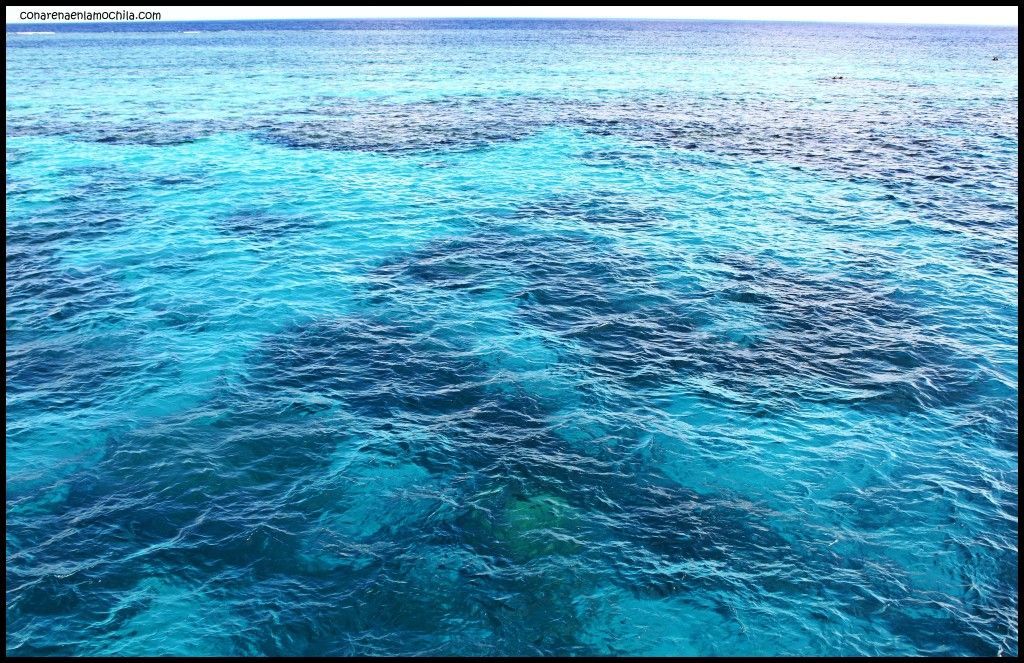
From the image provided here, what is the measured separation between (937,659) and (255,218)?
2023 inches

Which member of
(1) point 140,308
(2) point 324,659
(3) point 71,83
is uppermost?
(3) point 71,83

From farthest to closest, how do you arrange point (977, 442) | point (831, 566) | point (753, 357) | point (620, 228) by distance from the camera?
point (620, 228) < point (753, 357) < point (977, 442) < point (831, 566)

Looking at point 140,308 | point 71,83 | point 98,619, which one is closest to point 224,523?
point 98,619

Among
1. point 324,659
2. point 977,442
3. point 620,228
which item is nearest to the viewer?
point 324,659

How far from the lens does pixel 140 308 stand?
39.8 m

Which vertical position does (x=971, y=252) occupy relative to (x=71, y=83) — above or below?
below

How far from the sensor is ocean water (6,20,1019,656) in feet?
70.8

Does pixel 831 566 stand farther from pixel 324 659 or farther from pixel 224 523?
pixel 224 523

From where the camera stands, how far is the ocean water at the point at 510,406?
70.8 ft

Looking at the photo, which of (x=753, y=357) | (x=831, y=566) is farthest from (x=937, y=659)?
(x=753, y=357)

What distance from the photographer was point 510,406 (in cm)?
3134

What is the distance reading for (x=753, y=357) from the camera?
3497 cm

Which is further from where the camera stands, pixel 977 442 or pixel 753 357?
pixel 753 357

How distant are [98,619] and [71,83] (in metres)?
129
